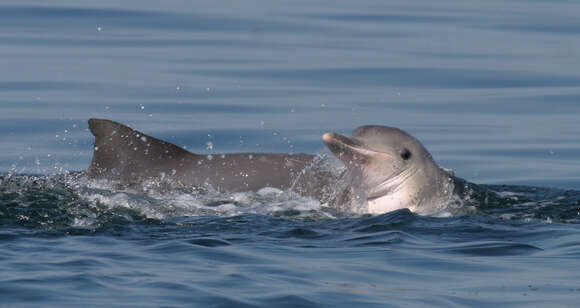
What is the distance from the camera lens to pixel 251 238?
405 inches

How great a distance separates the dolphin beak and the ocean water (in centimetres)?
63

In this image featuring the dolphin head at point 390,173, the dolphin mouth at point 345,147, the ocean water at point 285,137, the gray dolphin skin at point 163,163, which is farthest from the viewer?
the gray dolphin skin at point 163,163

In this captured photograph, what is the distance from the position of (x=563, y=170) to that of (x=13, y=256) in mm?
8809

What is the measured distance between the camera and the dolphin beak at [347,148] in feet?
38.9

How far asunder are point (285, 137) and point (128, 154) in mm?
4326

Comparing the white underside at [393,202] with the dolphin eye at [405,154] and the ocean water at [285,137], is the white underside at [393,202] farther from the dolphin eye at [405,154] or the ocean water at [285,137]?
the ocean water at [285,137]

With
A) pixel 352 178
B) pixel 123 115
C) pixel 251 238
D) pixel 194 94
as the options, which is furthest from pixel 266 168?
pixel 194 94

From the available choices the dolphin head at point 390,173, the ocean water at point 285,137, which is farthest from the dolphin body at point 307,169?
the ocean water at point 285,137

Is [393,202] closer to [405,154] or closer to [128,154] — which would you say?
[405,154]

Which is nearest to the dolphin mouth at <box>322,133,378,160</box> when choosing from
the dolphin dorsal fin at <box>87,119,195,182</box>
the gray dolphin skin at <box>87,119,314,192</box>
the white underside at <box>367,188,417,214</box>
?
the white underside at <box>367,188,417,214</box>

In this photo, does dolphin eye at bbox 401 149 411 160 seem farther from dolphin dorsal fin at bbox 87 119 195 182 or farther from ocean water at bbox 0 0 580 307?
dolphin dorsal fin at bbox 87 119 195 182

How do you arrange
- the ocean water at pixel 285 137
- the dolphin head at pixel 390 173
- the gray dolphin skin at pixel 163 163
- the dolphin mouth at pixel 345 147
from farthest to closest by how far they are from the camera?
1. the gray dolphin skin at pixel 163 163
2. the dolphin head at pixel 390 173
3. the dolphin mouth at pixel 345 147
4. the ocean water at pixel 285 137

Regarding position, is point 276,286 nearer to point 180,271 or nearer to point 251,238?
point 180,271

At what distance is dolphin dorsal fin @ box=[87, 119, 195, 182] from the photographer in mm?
13555
